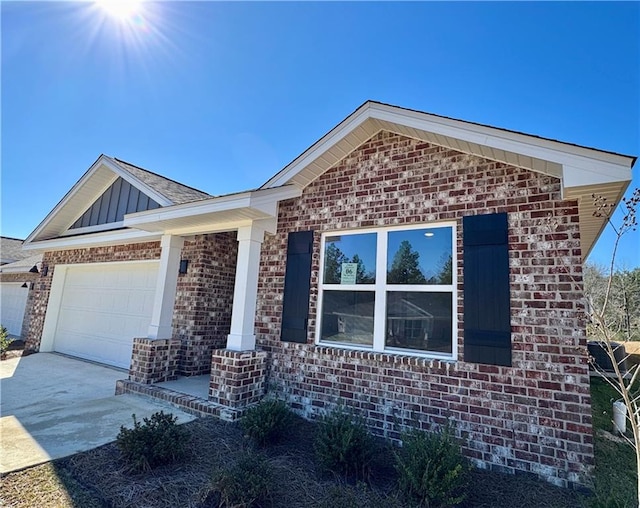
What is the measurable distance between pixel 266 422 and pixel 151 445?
1272 millimetres

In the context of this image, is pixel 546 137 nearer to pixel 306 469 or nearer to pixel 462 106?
pixel 462 106

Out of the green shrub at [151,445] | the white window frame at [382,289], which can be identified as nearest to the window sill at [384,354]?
the white window frame at [382,289]

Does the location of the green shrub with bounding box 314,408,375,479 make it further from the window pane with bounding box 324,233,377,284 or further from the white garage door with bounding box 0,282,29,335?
the white garage door with bounding box 0,282,29,335

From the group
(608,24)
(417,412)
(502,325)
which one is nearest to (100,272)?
(417,412)

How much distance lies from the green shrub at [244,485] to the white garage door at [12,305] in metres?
14.8

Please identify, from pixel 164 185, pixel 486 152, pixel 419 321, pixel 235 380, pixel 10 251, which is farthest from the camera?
pixel 10 251

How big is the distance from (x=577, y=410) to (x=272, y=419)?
3.39 meters

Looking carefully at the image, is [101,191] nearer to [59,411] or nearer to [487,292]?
[59,411]

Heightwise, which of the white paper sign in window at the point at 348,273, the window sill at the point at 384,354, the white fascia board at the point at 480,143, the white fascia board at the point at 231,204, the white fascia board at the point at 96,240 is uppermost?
the white fascia board at the point at 480,143

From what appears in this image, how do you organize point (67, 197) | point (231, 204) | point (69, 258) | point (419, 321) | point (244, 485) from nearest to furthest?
point (244, 485), point (419, 321), point (231, 204), point (67, 197), point (69, 258)

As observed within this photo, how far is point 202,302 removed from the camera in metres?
7.08

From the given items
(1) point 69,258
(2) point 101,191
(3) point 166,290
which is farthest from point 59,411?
(1) point 69,258

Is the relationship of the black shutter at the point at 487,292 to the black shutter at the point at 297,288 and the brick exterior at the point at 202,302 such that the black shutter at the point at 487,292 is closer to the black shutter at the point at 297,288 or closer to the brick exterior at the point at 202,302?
the black shutter at the point at 297,288

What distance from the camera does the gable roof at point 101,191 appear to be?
7.42 m
